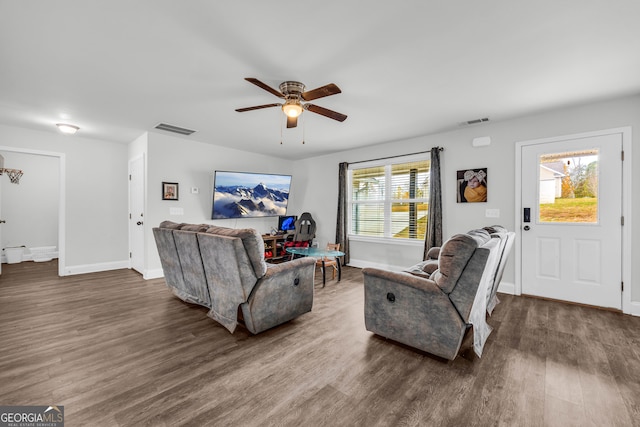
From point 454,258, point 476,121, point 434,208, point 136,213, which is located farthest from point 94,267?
point 476,121

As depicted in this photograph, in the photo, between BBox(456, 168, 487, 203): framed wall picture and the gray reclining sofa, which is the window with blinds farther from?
the gray reclining sofa

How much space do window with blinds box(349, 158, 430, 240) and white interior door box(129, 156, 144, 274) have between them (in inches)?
155

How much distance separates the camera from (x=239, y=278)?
2.45 meters

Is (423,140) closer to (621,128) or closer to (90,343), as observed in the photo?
(621,128)

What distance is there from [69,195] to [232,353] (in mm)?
4727

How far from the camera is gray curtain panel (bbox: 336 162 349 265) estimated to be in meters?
5.68

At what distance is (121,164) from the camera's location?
5.38m

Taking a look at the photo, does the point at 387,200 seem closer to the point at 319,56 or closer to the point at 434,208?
the point at 434,208

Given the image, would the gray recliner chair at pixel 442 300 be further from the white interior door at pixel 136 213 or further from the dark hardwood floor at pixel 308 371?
the white interior door at pixel 136 213

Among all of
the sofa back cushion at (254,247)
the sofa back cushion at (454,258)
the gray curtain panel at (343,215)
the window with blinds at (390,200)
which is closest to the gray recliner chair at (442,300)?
the sofa back cushion at (454,258)

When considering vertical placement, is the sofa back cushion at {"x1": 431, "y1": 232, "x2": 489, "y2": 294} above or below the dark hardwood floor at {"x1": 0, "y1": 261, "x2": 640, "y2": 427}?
above

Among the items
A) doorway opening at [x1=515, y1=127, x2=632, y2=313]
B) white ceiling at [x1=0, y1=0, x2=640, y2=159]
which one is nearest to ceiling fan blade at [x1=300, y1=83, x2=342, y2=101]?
white ceiling at [x1=0, y1=0, x2=640, y2=159]

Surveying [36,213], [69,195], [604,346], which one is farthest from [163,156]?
[604,346]

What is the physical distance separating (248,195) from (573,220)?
5.21 meters
